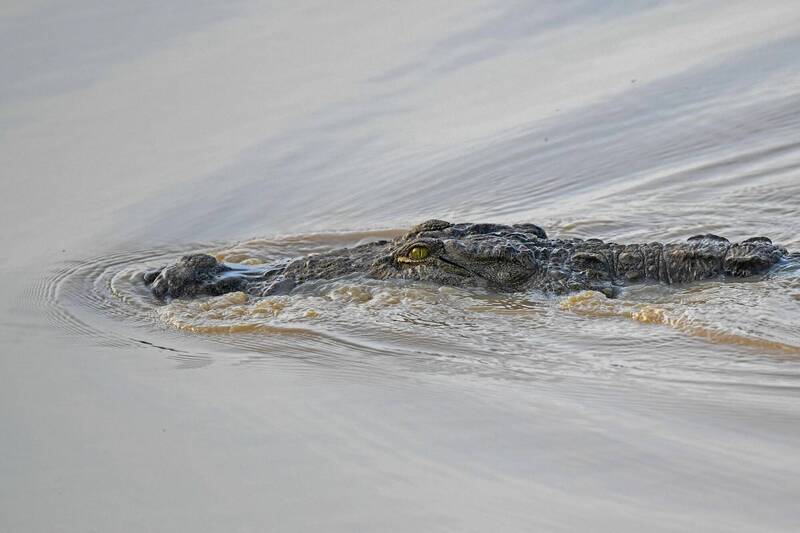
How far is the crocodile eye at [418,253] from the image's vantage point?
7.01 m

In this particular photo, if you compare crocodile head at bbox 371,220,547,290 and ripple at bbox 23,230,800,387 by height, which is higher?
crocodile head at bbox 371,220,547,290

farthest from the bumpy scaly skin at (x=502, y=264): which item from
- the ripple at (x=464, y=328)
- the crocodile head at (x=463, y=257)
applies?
the ripple at (x=464, y=328)

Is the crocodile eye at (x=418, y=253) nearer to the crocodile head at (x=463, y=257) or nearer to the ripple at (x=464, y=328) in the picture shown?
the crocodile head at (x=463, y=257)

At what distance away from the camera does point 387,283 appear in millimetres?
7035

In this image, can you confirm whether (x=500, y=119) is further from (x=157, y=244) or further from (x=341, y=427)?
(x=341, y=427)

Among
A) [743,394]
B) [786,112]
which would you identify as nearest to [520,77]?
[786,112]

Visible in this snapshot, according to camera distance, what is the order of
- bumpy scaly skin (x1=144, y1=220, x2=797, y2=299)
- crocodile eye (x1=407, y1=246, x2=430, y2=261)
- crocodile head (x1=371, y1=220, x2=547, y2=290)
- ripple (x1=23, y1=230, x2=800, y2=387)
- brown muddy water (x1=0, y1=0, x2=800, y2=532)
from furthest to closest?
1. crocodile eye (x1=407, y1=246, x2=430, y2=261)
2. crocodile head (x1=371, y1=220, x2=547, y2=290)
3. bumpy scaly skin (x1=144, y1=220, x2=797, y2=299)
4. ripple (x1=23, y1=230, x2=800, y2=387)
5. brown muddy water (x1=0, y1=0, x2=800, y2=532)

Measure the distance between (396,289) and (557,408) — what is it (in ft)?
6.96

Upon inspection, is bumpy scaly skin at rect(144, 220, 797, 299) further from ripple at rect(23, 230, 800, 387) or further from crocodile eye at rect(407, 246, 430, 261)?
ripple at rect(23, 230, 800, 387)

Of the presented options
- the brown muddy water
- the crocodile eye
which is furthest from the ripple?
the crocodile eye

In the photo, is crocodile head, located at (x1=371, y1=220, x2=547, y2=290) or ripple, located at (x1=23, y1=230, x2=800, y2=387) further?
crocodile head, located at (x1=371, y1=220, x2=547, y2=290)

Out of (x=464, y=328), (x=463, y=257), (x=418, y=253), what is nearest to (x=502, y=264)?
(x=463, y=257)

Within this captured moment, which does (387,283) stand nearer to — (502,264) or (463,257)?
(463,257)

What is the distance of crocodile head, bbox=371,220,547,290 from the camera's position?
6895 millimetres
